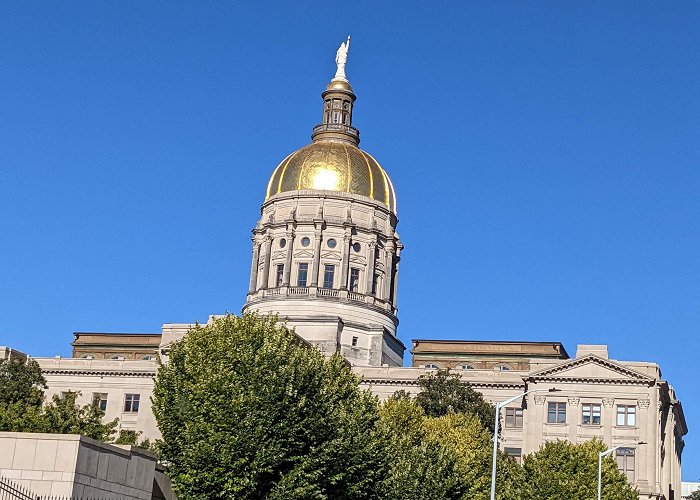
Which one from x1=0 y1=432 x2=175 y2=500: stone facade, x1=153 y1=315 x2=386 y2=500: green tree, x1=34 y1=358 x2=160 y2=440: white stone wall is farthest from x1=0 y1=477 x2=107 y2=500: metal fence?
x1=34 y1=358 x2=160 y2=440: white stone wall

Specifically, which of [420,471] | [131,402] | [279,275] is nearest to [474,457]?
[420,471]

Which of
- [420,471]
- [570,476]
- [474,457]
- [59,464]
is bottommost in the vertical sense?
[59,464]

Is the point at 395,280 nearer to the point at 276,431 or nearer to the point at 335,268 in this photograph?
the point at 335,268

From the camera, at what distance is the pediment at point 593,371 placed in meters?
113

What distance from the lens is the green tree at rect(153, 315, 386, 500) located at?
5369cm

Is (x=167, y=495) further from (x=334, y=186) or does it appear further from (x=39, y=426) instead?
(x=334, y=186)

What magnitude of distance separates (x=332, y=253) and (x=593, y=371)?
34.5 m

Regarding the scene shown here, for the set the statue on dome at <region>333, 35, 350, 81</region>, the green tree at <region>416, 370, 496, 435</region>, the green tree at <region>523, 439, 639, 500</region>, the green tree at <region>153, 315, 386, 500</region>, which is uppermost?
the statue on dome at <region>333, 35, 350, 81</region>

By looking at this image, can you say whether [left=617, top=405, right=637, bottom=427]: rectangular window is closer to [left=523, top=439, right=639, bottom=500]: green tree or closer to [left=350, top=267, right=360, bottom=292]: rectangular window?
[left=523, top=439, right=639, bottom=500]: green tree

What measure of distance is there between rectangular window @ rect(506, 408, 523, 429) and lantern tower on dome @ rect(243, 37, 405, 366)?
18268 millimetres

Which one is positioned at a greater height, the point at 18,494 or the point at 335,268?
the point at 335,268

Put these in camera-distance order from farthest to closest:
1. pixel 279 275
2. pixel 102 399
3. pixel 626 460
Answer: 1. pixel 279 275
2. pixel 102 399
3. pixel 626 460

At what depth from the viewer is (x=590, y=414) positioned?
113250mm

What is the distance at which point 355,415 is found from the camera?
6331 centimetres
